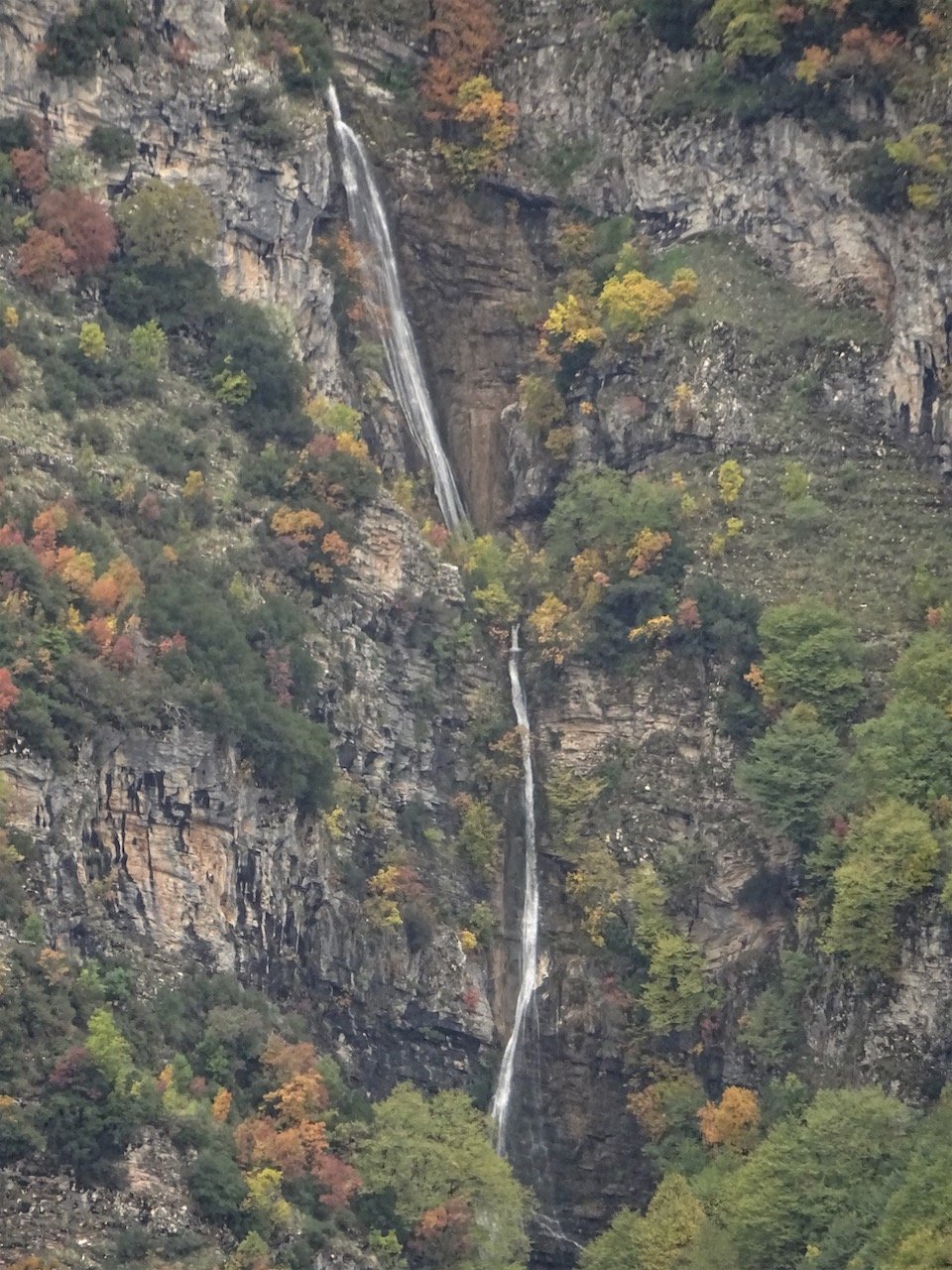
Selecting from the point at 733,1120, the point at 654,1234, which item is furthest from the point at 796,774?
the point at 654,1234

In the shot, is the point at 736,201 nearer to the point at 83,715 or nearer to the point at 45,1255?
the point at 83,715

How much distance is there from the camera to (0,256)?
7444 centimetres

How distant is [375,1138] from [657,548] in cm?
1885

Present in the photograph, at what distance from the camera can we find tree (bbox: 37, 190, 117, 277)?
74875mm

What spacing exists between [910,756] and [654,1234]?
13628 mm

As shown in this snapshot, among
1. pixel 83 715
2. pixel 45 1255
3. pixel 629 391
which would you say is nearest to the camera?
pixel 45 1255

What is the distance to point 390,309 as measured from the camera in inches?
3285

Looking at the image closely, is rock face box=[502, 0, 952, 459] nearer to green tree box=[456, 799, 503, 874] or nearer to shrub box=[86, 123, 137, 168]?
shrub box=[86, 123, 137, 168]

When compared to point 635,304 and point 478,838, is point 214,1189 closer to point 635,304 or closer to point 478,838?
point 478,838

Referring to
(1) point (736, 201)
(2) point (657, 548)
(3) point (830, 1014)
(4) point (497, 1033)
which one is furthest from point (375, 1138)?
(1) point (736, 201)

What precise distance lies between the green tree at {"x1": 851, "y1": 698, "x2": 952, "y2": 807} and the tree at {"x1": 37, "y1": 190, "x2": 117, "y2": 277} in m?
25.0

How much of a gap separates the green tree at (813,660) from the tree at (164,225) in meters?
19.4

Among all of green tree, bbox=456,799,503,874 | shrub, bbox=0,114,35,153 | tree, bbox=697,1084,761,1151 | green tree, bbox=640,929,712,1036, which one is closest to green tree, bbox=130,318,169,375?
shrub, bbox=0,114,35,153

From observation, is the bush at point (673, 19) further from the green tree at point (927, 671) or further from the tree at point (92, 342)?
the green tree at point (927, 671)
